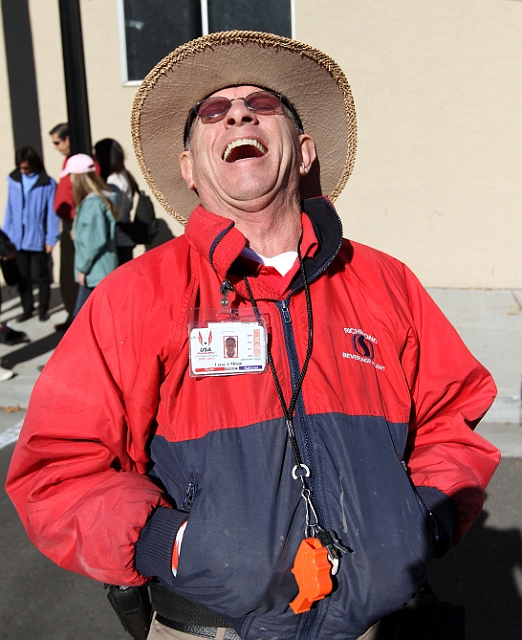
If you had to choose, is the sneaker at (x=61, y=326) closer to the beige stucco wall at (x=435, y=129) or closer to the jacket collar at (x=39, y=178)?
the jacket collar at (x=39, y=178)

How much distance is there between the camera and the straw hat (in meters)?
2.10

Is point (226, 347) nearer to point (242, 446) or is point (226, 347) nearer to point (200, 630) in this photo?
point (242, 446)

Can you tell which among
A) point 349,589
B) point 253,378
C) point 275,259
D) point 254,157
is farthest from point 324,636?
point 254,157

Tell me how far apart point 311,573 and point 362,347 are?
1.93ft

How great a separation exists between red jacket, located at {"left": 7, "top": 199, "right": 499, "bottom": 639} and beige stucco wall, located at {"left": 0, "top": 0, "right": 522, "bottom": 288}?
22.1 feet

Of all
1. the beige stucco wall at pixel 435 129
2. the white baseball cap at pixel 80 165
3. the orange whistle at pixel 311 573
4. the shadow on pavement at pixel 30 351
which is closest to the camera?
the orange whistle at pixel 311 573

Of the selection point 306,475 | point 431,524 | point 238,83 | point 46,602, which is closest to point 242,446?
point 306,475

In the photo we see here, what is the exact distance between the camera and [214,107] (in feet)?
6.62

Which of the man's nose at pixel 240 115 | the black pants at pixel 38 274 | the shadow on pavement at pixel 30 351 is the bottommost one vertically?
the shadow on pavement at pixel 30 351

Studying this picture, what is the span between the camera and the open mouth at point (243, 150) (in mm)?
1907

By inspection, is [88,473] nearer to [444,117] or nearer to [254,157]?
[254,157]

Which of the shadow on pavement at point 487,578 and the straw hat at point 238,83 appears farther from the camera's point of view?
the shadow on pavement at point 487,578

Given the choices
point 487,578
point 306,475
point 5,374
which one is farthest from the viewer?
point 5,374

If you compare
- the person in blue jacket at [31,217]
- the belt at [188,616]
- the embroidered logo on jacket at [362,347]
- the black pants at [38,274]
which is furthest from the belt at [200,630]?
the black pants at [38,274]
